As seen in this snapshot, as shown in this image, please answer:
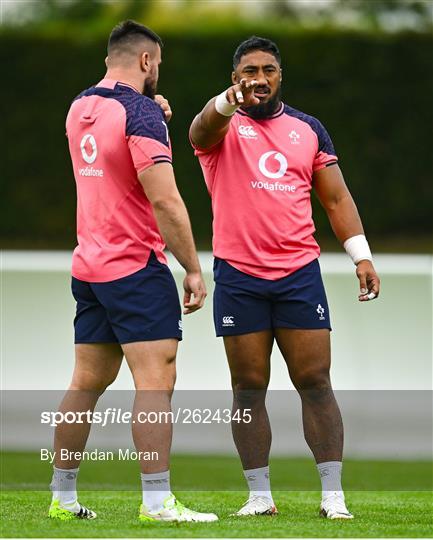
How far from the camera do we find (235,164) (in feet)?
17.6

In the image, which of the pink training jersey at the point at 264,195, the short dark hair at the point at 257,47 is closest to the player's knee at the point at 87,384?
the pink training jersey at the point at 264,195

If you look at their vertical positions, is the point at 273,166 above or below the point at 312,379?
above

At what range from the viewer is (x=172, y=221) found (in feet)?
15.8

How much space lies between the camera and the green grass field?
15.6ft

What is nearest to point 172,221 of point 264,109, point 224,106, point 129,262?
point 129,262

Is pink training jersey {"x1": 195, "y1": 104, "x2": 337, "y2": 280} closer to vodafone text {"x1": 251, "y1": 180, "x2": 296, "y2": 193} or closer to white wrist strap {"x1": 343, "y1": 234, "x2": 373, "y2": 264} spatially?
vodafone text {"x1": 251, "y1": 180, "x2": 296, "y2": 193}

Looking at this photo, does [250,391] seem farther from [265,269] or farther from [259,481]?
[265,269]

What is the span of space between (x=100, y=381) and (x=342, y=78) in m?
10.6

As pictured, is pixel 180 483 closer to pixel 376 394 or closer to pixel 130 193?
pixel 376 394

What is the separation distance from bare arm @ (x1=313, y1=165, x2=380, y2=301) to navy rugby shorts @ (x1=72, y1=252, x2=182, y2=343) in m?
0.88

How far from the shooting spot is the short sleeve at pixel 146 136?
4.81 m

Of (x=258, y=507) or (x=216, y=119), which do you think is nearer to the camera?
(x=216, y=119)

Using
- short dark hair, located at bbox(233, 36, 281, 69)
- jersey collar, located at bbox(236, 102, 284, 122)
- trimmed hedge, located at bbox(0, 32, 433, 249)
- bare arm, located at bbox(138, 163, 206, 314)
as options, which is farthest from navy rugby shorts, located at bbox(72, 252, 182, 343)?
trimmed hedge, located at bbox(0, 32, 433, 249)

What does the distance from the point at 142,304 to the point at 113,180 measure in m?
0.48
